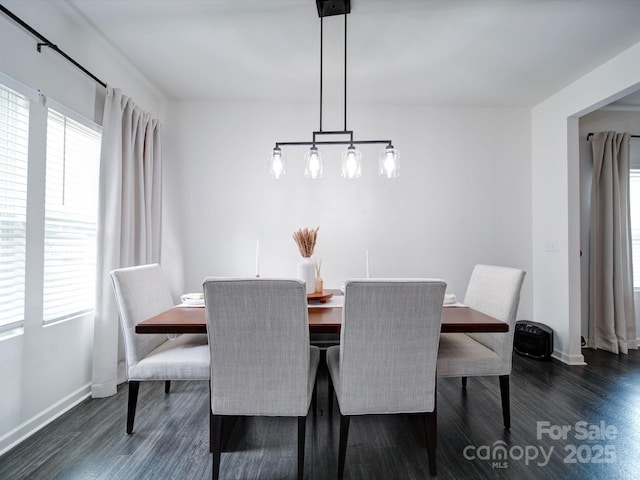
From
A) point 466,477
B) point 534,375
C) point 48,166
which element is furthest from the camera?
point 534,375

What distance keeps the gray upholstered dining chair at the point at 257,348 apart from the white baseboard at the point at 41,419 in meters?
1.22

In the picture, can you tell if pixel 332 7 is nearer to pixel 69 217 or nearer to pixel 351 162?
pixel 351 162

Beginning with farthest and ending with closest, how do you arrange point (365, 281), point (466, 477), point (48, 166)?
point (48, 166), point (466, 477), point (365, 281)

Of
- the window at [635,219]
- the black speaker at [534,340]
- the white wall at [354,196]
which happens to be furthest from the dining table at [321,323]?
the window at [635,219]

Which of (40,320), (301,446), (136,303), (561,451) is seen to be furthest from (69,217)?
(561,451)

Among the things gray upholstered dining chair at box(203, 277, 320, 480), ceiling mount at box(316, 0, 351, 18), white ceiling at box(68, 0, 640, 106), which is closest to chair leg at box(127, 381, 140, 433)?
gray upholstered dining chair at box(203, 277, 320, 480)

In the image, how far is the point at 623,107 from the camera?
3.15 m

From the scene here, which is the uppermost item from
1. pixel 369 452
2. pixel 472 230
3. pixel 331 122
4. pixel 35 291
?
pixel 331 122

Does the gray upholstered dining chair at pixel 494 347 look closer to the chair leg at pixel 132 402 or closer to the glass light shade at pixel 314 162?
the glass light shade at pixel 314 162

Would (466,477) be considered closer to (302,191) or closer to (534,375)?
(534,375)

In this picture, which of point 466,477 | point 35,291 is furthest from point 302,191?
point 466,477

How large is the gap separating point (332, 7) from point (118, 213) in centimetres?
205

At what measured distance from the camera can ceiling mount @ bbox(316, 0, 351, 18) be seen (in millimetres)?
1787

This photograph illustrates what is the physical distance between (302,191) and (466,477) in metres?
2.52
